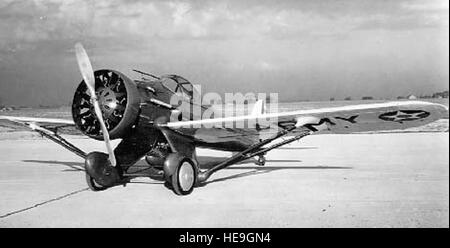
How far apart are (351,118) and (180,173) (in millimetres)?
3211

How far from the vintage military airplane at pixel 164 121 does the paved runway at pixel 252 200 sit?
47 centimetres

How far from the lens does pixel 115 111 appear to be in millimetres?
7242

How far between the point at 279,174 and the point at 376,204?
375cm

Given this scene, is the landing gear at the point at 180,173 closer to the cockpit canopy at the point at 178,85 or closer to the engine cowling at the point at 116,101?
Answer: the engine cowling at the point at 116,101

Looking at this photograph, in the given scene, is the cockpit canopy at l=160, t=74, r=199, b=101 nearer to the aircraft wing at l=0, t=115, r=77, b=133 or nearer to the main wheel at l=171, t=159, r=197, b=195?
the main wheel at l=171, t=159, r=197, b=195

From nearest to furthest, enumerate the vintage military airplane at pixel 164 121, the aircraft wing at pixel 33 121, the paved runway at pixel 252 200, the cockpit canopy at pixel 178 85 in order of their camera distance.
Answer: the paved runway at pixel 252 200, the vintage military airplane at pixel 164 121, the cockpit canopy at pixel 178 85, the aircraft wing at pixel 33 121

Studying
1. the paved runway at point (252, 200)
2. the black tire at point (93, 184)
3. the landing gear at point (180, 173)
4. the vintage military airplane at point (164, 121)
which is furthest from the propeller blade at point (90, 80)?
the black tire at point (93, 184)

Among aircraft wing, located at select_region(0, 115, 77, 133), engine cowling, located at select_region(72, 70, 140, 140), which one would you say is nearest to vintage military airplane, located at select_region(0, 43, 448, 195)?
engine cowling, located at select_region(72, 70, 140, 140)

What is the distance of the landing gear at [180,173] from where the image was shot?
724 cm

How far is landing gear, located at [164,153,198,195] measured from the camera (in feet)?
23.8

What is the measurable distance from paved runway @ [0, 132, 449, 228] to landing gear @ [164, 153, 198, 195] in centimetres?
18
